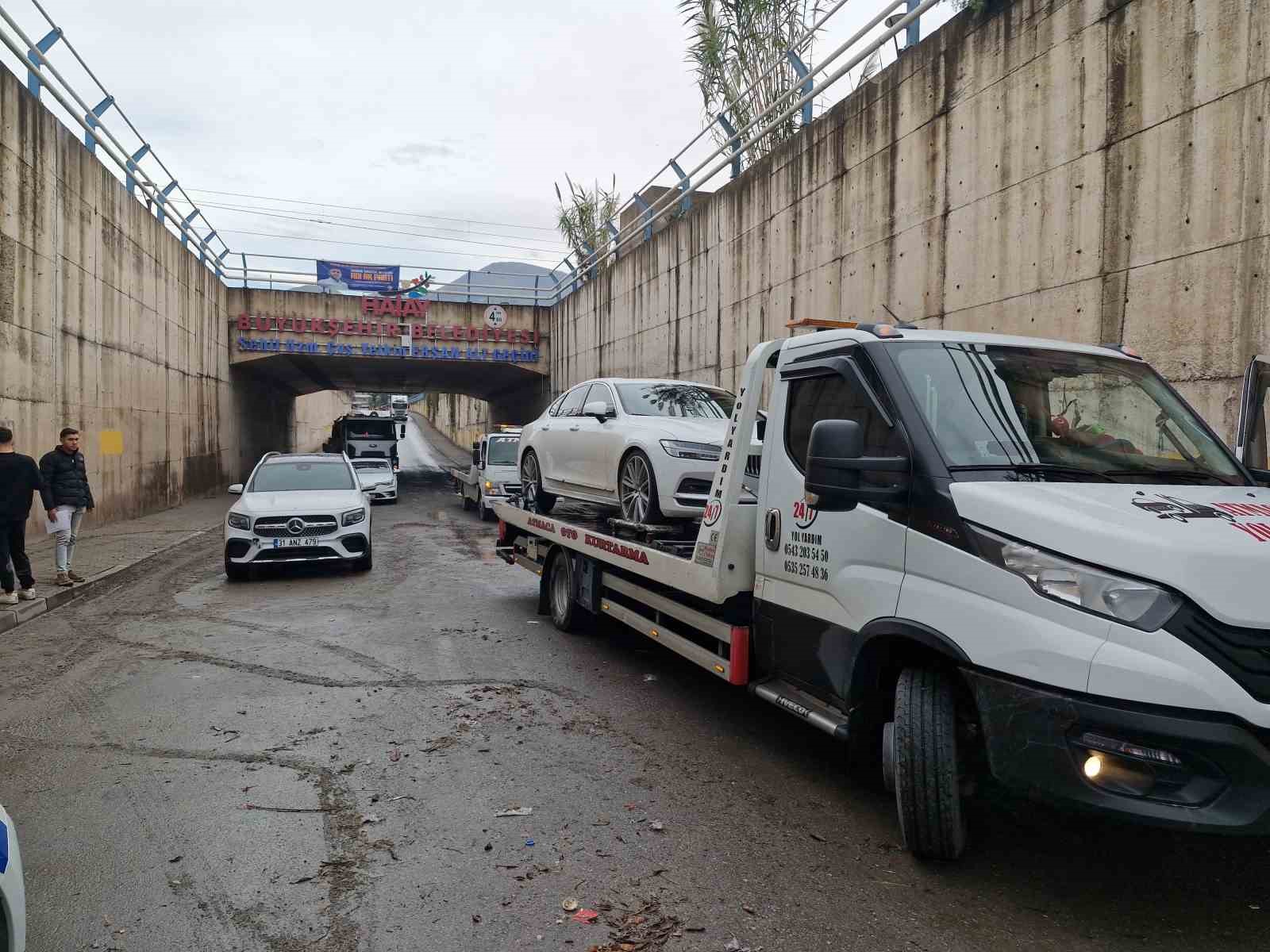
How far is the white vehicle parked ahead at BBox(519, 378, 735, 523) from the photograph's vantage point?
6.23m

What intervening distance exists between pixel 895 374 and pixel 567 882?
2.54 metres

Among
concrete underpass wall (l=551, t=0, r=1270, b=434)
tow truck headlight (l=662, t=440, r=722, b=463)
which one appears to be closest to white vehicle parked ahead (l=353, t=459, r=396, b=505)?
concrete underpass wall (l=551, t=0, r=1270, b=434)

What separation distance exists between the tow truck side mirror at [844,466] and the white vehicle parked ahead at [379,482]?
64.9 ft

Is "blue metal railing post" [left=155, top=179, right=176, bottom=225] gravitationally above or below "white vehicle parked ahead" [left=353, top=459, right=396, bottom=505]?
above

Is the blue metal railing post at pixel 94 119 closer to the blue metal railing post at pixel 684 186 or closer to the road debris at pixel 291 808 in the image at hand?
the blue metal railing post at pixel 684 186

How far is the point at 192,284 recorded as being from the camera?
2342 centimetres

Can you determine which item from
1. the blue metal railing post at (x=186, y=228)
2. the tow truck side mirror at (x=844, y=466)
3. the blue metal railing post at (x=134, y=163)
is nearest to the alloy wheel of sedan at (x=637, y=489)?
the tow truck side mirror at (x=844, y=466)

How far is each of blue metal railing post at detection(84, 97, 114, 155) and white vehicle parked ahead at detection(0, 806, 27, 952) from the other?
669 inches

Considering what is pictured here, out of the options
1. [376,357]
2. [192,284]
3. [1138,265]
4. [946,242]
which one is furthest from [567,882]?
[376,357]

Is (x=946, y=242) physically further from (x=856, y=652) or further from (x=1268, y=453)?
(x=856, y=652)

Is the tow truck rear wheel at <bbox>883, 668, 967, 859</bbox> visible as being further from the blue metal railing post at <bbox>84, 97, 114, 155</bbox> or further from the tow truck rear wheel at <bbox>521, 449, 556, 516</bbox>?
the blue metal railing post at <bbox>84, 97, 114, 155</bbox>

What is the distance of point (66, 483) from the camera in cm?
946

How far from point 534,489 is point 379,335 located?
22.3m

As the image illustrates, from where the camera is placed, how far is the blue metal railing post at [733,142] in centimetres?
1540
